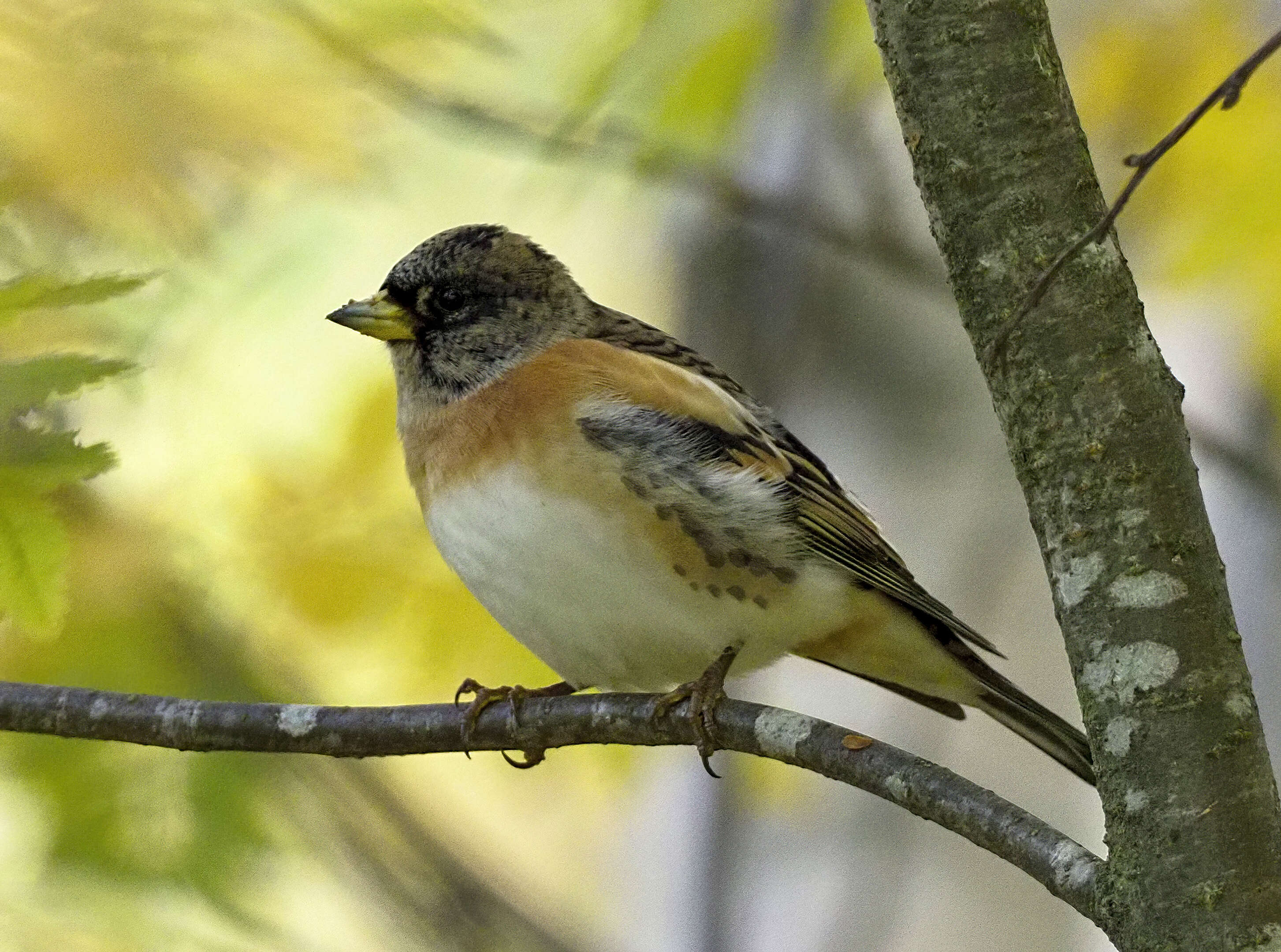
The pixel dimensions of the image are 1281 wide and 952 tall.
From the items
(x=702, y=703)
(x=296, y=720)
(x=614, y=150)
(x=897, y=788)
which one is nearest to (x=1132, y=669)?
(x=897, y=788)

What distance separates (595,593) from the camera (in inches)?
109

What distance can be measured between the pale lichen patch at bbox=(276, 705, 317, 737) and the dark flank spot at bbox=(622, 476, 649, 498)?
0.74m

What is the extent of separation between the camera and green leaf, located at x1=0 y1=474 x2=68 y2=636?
2.07 meters

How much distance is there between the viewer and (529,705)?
2648mm

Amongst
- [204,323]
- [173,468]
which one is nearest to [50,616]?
[173,468]

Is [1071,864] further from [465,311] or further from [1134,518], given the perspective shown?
[465,311]

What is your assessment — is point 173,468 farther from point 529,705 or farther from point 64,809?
point 529,705

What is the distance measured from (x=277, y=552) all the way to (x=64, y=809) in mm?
808

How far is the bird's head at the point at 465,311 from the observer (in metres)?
3.25

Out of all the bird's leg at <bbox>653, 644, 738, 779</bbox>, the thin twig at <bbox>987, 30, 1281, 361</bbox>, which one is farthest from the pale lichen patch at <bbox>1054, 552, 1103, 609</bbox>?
the bird's leg at <bbox>653, 644, 738, 779</bbox>

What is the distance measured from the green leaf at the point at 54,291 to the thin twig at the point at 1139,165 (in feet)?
3.95

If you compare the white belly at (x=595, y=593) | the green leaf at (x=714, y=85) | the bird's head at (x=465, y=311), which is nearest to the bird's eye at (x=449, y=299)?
the bird's head at (x=465, y=311)

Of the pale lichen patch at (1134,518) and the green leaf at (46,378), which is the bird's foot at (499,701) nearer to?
the green leaf at (46,378)

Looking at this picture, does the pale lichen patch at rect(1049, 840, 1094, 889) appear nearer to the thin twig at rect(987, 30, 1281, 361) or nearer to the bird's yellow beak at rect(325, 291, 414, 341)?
the thin twig at rect(987, 30, 1281, 361)
